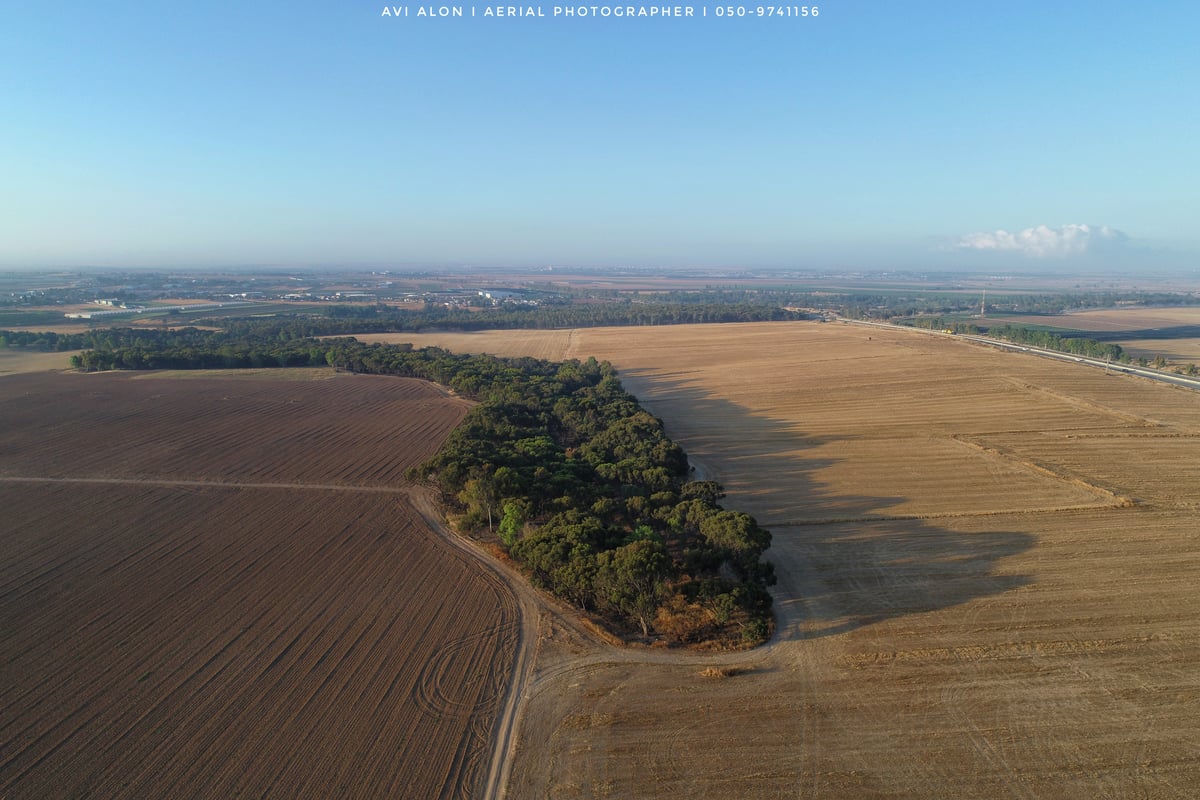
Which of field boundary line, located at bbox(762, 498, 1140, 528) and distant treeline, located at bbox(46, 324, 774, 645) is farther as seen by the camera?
field boundary line, located at bbox(762, 498, 1140, 528)

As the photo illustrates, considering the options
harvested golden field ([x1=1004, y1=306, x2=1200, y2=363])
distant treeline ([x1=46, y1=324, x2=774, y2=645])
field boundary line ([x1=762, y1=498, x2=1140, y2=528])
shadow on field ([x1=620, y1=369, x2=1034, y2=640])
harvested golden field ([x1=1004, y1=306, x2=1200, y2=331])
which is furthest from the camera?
harvested golden field ([x1=1004, y1=306, x2=1200, y2=331])

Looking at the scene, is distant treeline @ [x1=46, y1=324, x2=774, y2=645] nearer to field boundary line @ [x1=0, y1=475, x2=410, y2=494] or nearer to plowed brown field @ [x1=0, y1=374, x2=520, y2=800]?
plowed brown field @ [x1=0, y1=374, x2=520, y2=800]

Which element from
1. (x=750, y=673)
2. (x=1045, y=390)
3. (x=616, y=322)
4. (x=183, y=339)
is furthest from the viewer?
(x=616, y=322)

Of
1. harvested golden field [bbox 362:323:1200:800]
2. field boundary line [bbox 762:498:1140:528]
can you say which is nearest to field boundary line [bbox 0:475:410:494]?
harvested golden field [bbox 362:323:1200:800]

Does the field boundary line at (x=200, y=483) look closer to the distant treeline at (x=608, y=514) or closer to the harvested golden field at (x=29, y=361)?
the distant treeline at (x=608, y=514)

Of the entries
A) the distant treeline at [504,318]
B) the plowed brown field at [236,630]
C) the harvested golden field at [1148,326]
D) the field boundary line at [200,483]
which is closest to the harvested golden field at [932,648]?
the plowed brown field at [236,630]

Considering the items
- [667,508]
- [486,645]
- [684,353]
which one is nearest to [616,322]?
[684,353]

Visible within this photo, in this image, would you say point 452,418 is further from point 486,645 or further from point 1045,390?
point 1045,390
